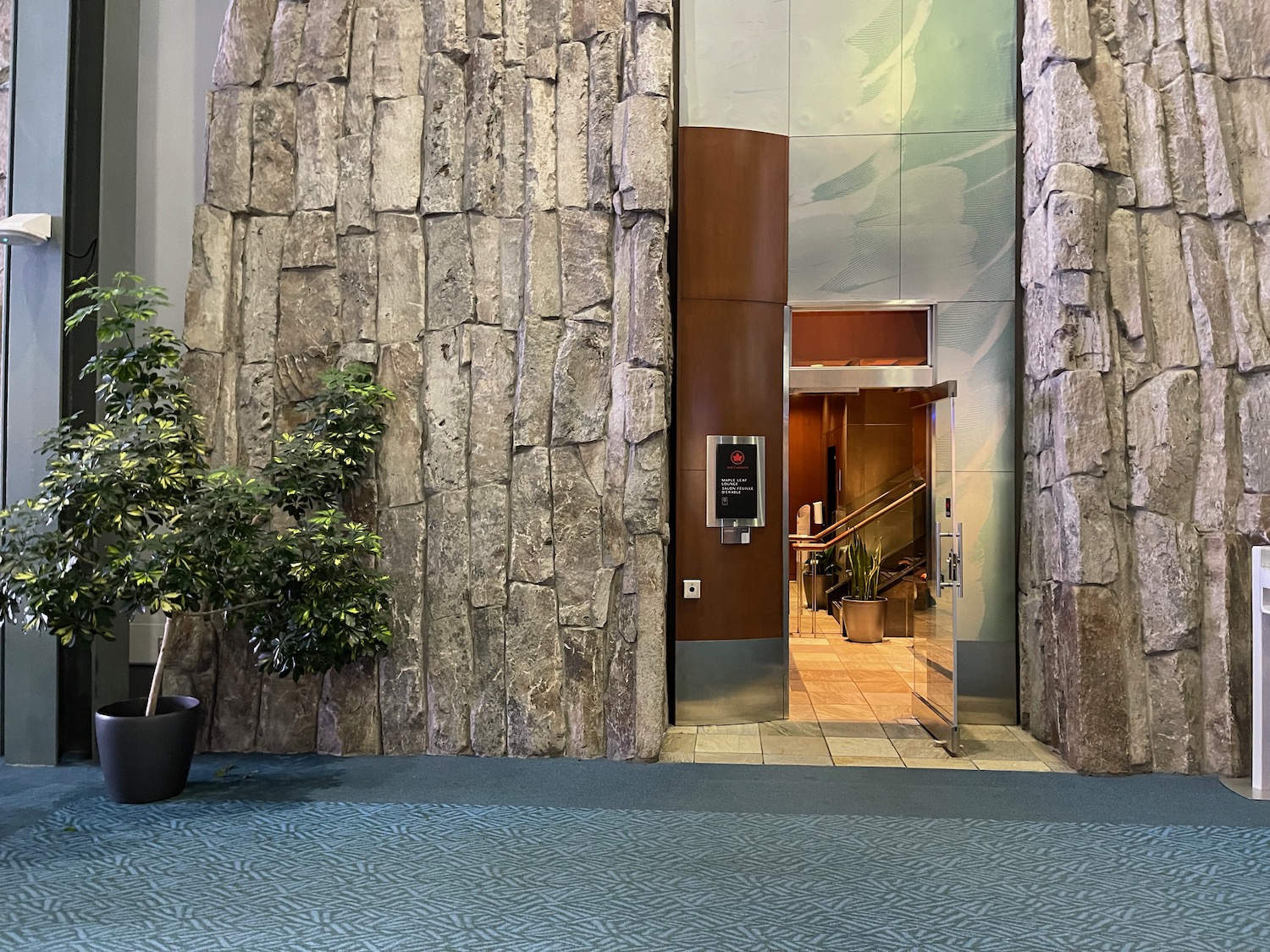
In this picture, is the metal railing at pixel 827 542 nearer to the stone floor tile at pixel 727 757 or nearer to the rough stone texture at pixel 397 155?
the stone floor tile at pixel 727 757

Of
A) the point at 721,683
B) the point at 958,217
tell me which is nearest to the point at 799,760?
the point at 721,683

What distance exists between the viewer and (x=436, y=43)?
5004 millimetres

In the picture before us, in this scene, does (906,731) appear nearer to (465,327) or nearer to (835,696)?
(835,696)

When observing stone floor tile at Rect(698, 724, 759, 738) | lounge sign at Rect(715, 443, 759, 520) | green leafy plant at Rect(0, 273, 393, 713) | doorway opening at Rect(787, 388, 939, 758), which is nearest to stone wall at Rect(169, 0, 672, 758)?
green leafy plant at Rect(0, 273, 393, 713)

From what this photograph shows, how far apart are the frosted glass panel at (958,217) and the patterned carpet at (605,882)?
10.9ft

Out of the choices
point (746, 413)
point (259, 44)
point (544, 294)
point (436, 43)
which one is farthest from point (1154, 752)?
point (259, 44)

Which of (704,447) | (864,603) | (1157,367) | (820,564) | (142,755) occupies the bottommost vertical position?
(142,755)

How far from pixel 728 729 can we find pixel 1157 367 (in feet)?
10.5

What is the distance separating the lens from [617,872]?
10.9 feet

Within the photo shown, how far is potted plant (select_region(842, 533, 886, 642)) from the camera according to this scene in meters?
8.42

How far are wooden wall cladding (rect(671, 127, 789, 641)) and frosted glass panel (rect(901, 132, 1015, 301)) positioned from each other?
38.0 inches

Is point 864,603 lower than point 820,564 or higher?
lower

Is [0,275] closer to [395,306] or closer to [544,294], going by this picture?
[395,306]

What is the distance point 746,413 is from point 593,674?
1.94 m
